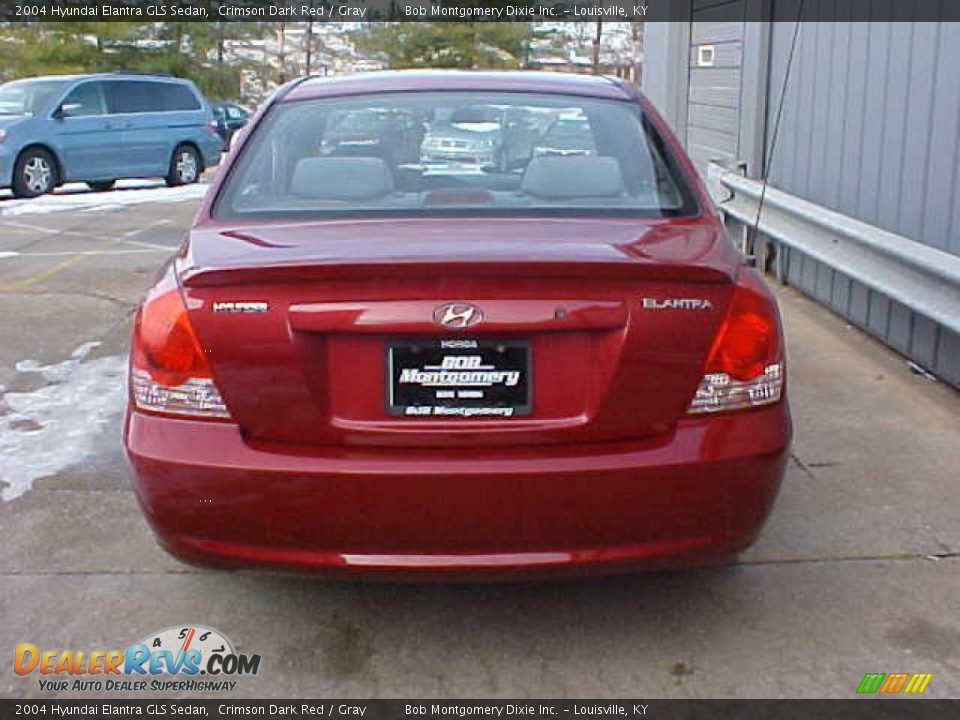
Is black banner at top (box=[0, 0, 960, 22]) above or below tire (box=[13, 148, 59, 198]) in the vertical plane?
above

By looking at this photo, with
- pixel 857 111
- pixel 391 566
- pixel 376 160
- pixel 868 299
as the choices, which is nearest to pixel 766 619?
pixel 391 566

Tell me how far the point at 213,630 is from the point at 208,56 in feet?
133

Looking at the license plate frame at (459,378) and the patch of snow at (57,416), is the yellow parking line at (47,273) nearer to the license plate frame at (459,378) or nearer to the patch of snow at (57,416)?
the patch of snow at (57,416)

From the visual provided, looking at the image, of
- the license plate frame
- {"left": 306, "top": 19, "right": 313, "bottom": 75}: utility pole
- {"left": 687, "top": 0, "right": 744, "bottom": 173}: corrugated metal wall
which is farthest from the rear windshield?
{"left": 306, "top": 19, "right": 313, "bottom": 75}: utility pole

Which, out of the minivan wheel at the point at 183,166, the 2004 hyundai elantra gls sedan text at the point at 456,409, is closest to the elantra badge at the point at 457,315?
the 2004 hyundai elantra gls sedan text at the point at 456,409

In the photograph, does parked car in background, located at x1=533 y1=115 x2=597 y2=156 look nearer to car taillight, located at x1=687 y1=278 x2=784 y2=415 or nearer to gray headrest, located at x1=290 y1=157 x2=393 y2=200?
gray headrest, located at x1=290 y1=157 x2=393 y2=200

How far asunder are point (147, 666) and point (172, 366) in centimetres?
89

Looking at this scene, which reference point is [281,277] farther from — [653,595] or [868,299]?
[868,299]

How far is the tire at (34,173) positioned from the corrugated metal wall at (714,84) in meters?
9.10

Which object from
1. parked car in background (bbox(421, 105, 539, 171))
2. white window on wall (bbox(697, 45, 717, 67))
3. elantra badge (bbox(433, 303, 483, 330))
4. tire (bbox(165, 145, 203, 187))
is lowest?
tire (bbox(165, 145, 203, 187))

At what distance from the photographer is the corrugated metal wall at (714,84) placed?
10.4 meters

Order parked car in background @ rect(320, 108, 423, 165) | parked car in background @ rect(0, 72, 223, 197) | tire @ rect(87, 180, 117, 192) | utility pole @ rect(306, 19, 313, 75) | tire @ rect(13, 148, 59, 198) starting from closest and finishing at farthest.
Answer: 1. parked car in background @ rect(320, 108, 423, 165)
2. tire @ rect(13, 148, 59, 198)
3. parked car in background @ rect(0, 72, 223, 197)
4. tire @ rect(87, 180, 117, 192)
5. utility pole @ rect(306, 19, 313, 75)

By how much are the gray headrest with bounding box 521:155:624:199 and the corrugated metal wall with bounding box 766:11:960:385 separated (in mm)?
2792
